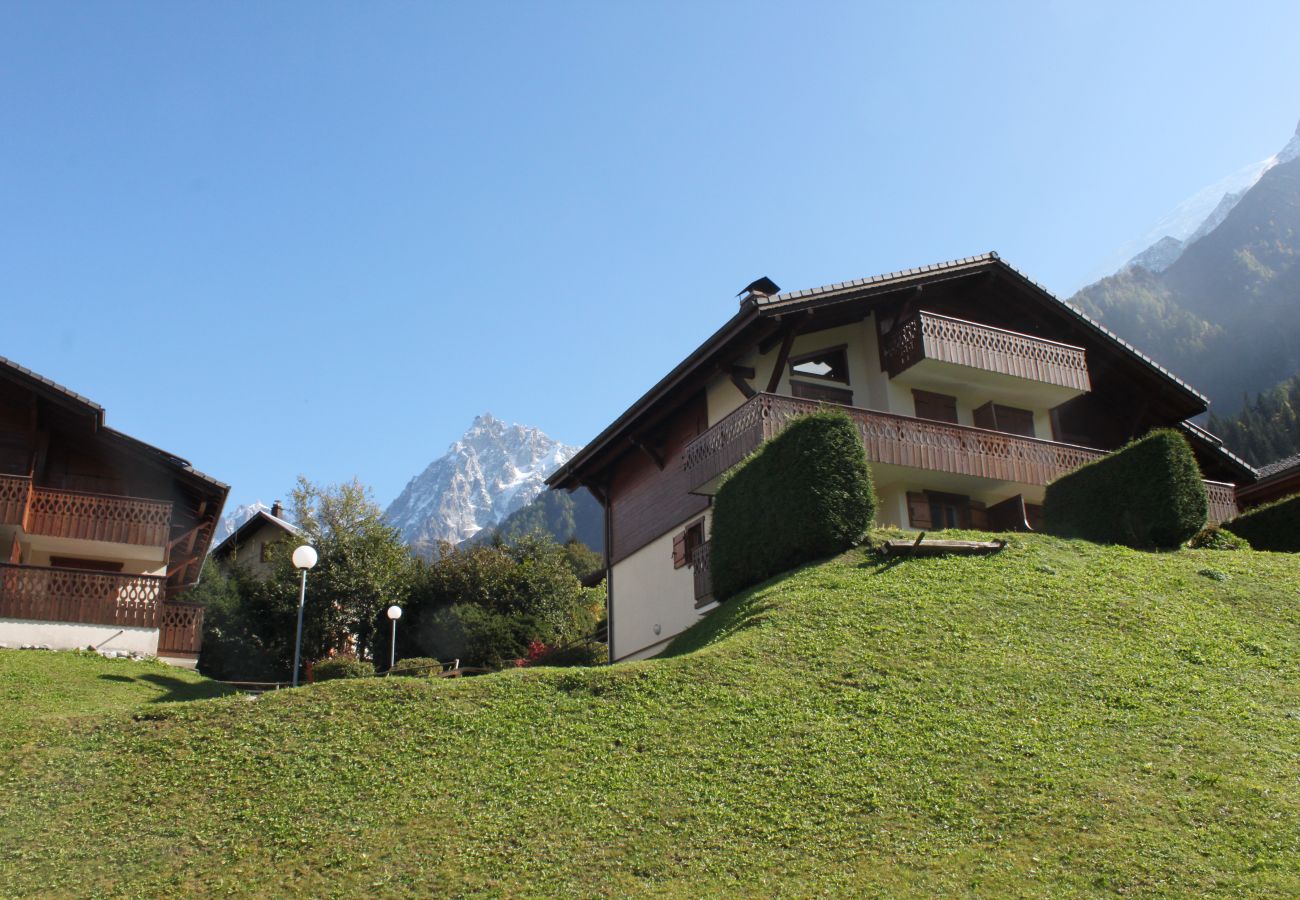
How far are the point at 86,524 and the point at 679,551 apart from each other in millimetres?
13817

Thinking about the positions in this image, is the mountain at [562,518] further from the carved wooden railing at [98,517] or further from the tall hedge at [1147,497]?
the tall hedge at [1147,497]

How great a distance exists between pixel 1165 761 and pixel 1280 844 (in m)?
1.56

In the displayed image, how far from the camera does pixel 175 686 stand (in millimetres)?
22188

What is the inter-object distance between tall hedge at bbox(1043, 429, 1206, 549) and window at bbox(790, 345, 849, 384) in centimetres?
573

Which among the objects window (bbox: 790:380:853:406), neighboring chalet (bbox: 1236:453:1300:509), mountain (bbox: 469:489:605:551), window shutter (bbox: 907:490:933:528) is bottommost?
window shutter (bbox: 907:490:933:528)

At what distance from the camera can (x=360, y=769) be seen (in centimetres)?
1066

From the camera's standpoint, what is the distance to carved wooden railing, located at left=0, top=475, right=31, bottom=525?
995 inches

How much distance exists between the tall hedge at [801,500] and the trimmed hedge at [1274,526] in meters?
9.53

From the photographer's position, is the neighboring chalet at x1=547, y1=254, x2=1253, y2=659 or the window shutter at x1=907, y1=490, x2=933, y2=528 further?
the window shutter at x1=907, y1=490, x2=933, y2=528

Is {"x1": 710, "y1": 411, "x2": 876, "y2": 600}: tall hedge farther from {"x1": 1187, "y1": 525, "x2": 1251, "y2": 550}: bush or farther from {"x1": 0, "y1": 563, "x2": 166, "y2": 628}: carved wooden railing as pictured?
{"x1": 0, "y1": 563, "x2": 166, "y2": 628}: carved wooden railing

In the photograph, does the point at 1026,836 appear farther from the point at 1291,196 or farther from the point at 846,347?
the point at 1291,196

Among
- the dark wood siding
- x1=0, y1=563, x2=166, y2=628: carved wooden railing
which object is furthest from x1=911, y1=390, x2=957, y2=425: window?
x1=0, y1=563, x2=166, y2=628: carved wooden railing

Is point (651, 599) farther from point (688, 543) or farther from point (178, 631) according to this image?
point (178, 631)

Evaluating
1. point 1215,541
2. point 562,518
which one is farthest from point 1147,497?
Answer: point 562,518
